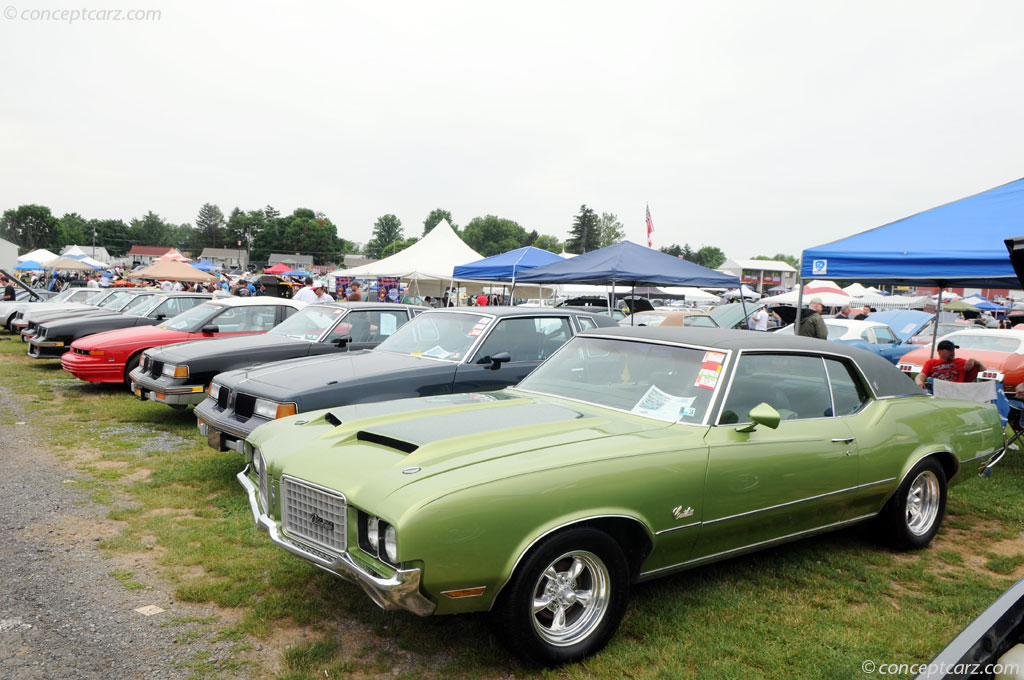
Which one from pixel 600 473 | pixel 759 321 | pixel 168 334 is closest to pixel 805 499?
pixel 600 473

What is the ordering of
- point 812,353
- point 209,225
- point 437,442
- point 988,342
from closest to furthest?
point 437,442, point 812,353, point 988,342, point 209,225

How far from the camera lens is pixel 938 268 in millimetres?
6840

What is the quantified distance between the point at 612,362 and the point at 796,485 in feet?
4.14

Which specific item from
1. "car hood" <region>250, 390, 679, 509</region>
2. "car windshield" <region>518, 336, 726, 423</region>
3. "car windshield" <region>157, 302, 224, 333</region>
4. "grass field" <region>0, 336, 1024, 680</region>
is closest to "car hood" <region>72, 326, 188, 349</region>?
"car windshield" <region>157, 302, 224, 333</region>

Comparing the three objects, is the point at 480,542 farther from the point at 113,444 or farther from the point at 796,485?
the point at 113,444

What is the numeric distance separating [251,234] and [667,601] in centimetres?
14868

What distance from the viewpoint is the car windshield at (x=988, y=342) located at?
11.1 metres

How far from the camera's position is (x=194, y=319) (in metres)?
9.70

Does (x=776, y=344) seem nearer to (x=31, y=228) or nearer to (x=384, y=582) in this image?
(x=384, y=582)

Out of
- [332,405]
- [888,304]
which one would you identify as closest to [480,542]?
[332,405]

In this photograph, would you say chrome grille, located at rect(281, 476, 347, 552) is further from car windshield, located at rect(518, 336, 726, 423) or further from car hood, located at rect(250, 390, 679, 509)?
car windshield, located at rect(518, 336, 726, 423)

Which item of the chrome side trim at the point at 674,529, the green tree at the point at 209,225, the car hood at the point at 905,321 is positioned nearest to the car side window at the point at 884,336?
the car hood at the point at 905,321

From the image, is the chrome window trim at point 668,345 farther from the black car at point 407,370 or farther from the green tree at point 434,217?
the green tree at point 434,217

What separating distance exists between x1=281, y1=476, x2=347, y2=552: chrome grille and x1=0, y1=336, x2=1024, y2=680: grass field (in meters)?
0.56
